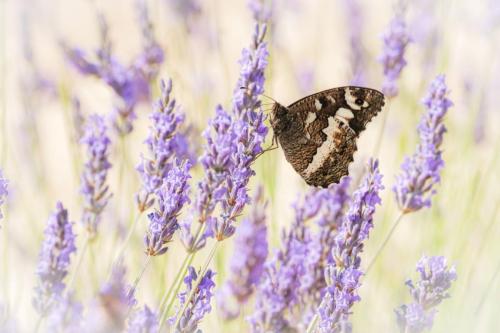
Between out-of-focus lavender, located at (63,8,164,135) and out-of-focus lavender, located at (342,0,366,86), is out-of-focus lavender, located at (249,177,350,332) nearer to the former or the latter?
out-of-focus lavender, located at (63,8,164,135)

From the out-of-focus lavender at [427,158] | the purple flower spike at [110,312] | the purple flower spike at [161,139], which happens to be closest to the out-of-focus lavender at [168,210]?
the purple flower spike at [161,139]

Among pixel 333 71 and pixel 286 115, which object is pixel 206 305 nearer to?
pixel 286 115

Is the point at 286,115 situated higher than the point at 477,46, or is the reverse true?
the point at 477,46

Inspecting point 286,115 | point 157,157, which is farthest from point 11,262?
point 157,157

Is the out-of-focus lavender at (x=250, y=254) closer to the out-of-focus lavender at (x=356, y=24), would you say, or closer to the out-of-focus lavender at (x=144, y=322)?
the out-of-focus lavender at (x=144, y=322)

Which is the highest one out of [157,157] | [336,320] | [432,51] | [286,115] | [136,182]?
[432,51]

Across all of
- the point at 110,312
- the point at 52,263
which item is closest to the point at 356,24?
the point at 52,263
